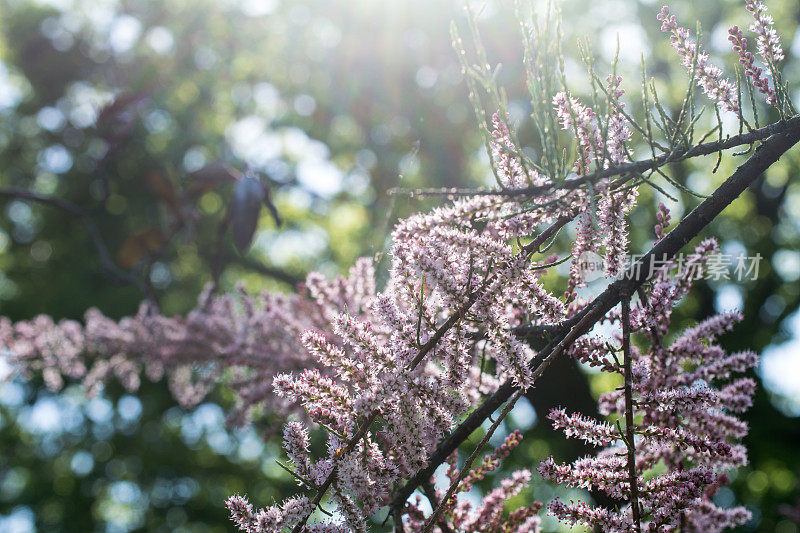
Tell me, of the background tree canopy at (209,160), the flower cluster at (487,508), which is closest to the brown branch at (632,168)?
the flower cluster at (487,508)

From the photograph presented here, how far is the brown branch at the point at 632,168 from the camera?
3.59ft

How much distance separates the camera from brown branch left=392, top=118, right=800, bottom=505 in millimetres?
1295

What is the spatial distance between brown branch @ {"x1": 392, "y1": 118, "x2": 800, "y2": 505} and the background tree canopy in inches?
381

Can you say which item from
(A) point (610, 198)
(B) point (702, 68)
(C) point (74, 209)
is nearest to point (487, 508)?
(A) point (610, 198)

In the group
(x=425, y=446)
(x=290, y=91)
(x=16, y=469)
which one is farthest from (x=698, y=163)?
(x=16, y=469)

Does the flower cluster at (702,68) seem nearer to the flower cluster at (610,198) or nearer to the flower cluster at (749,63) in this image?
the flower cluster at (749,63)

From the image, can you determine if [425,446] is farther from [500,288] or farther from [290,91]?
[290,91]

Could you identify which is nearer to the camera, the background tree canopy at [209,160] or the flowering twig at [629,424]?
the flowering twig at [629,424]

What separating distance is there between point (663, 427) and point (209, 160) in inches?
436

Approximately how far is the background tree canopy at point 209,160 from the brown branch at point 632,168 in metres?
9.67

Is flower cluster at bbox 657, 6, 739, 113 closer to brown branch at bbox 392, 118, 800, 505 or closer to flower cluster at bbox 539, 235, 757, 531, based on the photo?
brown branch at bbox 392, 118, 800, 505

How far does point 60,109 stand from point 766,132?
53.6 feet

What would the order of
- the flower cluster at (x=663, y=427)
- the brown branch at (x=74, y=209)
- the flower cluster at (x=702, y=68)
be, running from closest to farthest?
the flower cluster at (x=663, y=427) < the flower cluster at (x=702, y=68) < the brown branch at (x=74, y=209)

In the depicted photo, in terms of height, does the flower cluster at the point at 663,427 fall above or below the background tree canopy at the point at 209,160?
below
